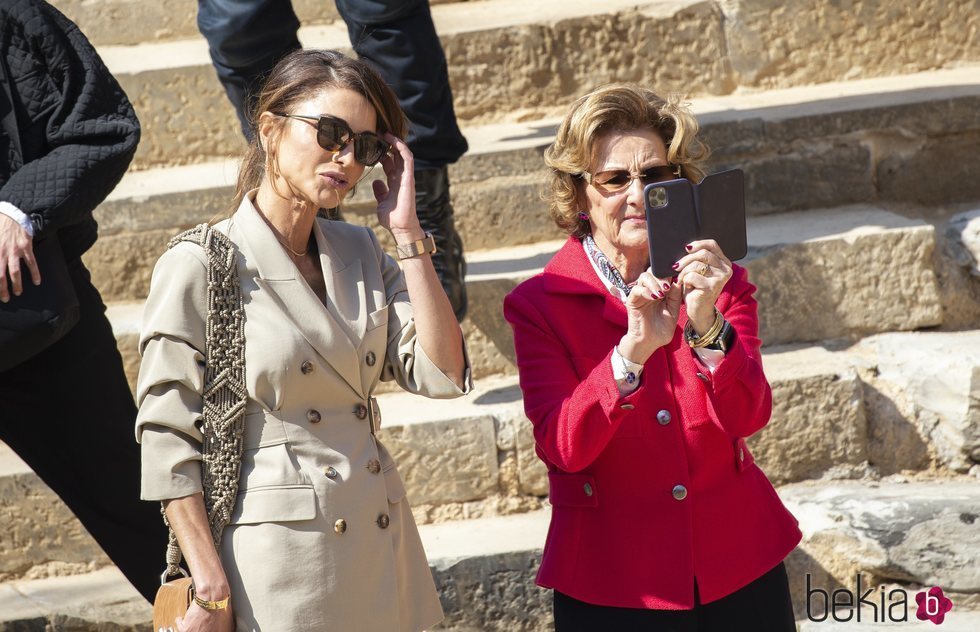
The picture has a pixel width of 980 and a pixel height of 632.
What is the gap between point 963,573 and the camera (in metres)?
3.35

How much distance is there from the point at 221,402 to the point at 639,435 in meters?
0.80

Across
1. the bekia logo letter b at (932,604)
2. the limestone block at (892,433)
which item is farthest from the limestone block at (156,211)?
the bekia logo letter b at (932,604)

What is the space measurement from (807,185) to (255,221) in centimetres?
274

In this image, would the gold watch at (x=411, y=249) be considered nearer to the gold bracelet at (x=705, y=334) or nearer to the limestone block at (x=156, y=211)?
the gold bracelet at (x=705, y=334)

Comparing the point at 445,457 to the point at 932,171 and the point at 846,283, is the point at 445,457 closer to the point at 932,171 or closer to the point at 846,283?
the point at 846,283

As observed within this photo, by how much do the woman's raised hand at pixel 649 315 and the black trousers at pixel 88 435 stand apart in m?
1.31

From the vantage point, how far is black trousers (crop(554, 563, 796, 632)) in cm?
229

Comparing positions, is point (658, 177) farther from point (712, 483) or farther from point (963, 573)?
point (963, 573)

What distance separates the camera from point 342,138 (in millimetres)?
2135

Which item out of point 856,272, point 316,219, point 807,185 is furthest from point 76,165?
point 807,185

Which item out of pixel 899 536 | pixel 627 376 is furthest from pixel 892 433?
pixel 627 376

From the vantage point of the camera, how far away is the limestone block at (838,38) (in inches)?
193

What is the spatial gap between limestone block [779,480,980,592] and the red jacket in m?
1.09

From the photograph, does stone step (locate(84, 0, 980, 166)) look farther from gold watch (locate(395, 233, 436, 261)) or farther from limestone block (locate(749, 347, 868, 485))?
gold watch (locate(395, 233, 436, 261))
